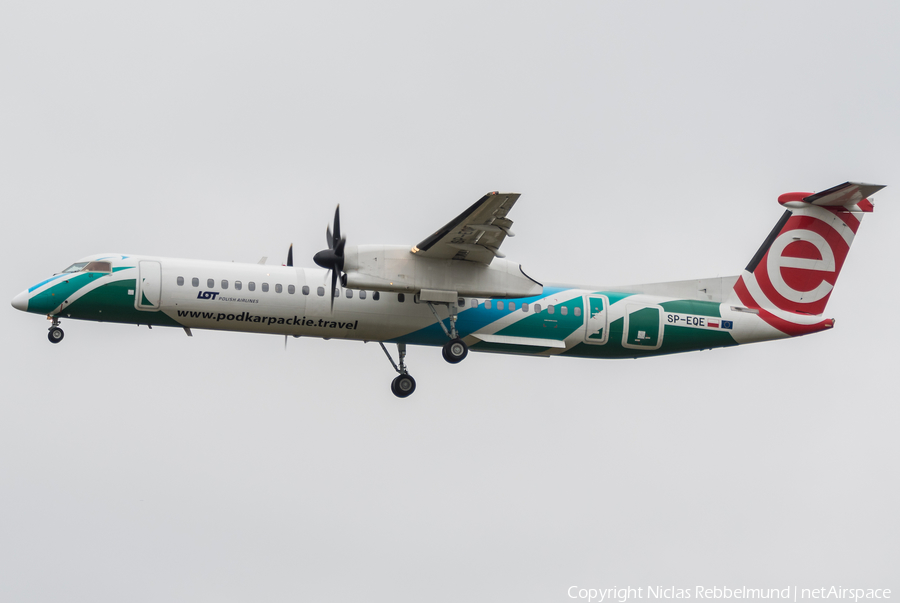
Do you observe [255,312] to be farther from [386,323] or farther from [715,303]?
[715,303]

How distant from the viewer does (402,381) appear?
82.1 ft

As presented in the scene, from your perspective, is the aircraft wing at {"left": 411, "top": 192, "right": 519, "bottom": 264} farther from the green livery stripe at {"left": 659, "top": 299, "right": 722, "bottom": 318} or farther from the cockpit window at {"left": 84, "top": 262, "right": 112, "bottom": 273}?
the cockpit window at {"left": 84, "top": 262, "right": 112, "bottom": 273}

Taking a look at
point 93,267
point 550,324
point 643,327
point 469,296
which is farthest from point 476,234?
point 93,267

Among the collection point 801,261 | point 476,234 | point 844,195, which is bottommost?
point 801,261

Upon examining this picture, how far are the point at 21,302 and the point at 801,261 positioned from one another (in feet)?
60.7

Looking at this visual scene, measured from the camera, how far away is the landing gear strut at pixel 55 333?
2250 cm

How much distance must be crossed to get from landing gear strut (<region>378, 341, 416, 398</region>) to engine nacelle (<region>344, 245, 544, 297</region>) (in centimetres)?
250

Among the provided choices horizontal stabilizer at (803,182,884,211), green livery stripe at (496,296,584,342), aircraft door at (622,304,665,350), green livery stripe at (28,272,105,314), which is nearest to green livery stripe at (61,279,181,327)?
Answer: green livery stripe at (28,272,105,314)

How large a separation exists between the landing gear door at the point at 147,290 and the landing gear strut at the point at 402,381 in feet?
18.0

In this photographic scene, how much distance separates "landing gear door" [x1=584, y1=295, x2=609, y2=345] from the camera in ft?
81.6

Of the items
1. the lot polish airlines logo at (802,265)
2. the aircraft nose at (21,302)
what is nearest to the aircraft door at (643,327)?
the lot polish airlines logo at (802,265)

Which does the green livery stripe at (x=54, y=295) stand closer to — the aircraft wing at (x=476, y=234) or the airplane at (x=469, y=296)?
the airplane at (x=469, y=296)

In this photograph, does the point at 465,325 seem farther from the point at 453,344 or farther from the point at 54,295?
the point at 54,295

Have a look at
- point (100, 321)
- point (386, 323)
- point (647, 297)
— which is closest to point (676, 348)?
point (647, 297)
